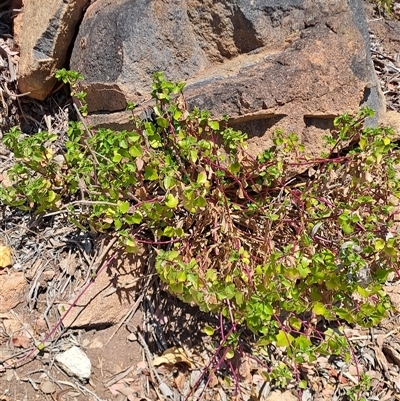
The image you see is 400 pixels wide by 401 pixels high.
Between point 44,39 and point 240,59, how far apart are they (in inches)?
42.3

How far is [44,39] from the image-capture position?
2.77 metres

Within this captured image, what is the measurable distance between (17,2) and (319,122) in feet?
6.34

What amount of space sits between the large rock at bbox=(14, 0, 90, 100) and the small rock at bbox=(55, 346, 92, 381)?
4.94 ft

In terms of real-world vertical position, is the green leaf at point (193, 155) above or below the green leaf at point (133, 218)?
above

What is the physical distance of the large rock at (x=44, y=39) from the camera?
9.00ft

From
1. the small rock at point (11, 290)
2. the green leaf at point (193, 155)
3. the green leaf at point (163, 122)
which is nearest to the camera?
the green leaf at point (193, 155)

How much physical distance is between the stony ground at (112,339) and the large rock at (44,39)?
2.48ft

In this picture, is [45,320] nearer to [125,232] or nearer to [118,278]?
[118,278]

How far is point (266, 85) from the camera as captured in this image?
7.91ft

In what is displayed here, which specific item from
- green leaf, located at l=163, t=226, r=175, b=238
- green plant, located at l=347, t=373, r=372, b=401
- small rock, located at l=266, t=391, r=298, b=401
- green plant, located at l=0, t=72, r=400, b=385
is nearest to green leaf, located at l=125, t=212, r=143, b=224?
green plant, located at l=0, t=72, r=400, b=385

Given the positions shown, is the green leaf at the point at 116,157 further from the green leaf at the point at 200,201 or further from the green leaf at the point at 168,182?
the green leaf at the point at 200,201

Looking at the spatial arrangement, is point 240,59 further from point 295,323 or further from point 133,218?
point 295,323

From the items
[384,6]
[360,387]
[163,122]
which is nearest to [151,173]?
[163,122]

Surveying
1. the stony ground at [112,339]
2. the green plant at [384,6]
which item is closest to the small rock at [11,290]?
the stony ground at [112,339]
